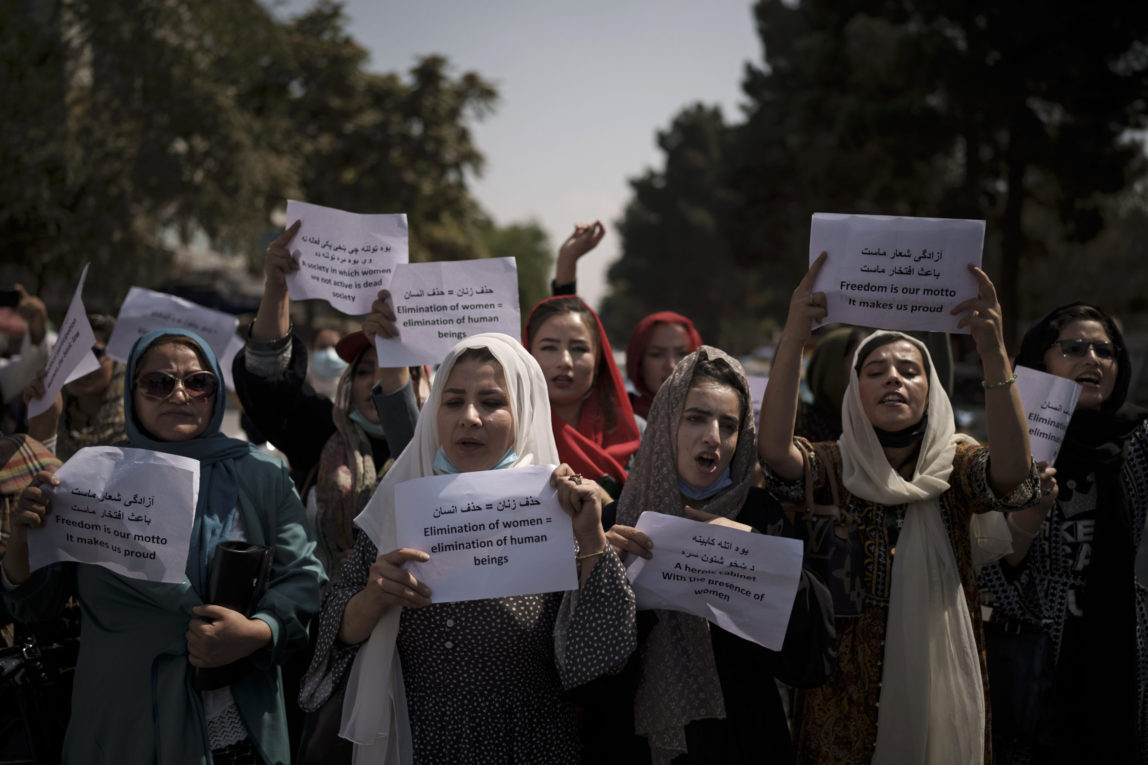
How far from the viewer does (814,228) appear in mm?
2752

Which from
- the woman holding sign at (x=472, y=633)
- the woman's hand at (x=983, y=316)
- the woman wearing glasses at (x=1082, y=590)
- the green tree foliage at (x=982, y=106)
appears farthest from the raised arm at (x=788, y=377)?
the green tree foliage at (x=982, y=106)

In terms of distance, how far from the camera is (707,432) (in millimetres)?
2562

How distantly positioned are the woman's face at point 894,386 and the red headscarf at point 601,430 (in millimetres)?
962

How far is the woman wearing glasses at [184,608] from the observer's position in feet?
8.10

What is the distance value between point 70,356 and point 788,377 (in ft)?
8.00

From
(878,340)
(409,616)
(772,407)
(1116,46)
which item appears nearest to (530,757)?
(409,616)

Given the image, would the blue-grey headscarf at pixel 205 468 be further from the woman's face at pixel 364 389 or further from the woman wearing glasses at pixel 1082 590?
the woman wearing glasses at pixel 1082 590

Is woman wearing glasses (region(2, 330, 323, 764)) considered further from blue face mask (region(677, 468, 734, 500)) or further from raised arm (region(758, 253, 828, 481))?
raised arm (region(758, 253, 828, 481))

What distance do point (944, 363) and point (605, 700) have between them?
249 centimetres

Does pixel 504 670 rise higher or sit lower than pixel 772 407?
lower

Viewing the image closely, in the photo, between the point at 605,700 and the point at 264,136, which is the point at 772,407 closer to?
the point at 605,700

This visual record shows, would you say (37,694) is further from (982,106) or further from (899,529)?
(982,106)

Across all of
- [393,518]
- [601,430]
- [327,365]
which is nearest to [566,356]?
[601,430]

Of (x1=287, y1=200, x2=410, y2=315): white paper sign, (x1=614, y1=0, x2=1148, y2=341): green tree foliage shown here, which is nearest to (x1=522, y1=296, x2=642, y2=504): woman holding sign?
(x1=287, y1=200, x2=410, y2=315): white paper sign
